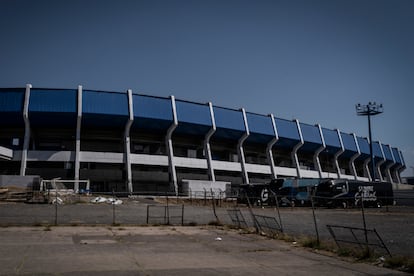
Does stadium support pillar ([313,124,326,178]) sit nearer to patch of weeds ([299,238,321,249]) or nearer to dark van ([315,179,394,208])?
dark van ([315,179,394,208])

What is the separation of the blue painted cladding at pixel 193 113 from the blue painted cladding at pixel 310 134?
22.8 m

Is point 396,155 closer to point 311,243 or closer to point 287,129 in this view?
point 287,129

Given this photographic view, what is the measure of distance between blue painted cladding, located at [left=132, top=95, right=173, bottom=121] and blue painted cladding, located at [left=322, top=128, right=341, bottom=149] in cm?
3702

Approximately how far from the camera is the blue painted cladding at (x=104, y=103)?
54.6 meters

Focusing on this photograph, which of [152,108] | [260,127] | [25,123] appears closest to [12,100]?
[25,123]

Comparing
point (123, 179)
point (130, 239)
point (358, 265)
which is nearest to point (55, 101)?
point (123, 179)

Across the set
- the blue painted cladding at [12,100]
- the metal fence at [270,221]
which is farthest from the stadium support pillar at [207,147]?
the blue painted cladding at [12,100]

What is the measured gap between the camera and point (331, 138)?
8162cm

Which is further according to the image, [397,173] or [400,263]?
[397,173]

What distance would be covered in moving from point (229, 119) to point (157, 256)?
2162 inches

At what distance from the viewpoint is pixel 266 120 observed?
232 feet

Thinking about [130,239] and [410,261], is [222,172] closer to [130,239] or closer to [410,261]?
[130,239]

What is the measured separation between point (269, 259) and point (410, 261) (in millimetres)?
3611

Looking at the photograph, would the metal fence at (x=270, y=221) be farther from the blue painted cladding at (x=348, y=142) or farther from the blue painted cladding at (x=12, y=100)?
the blue painted cladding at (x=348, y=142)
